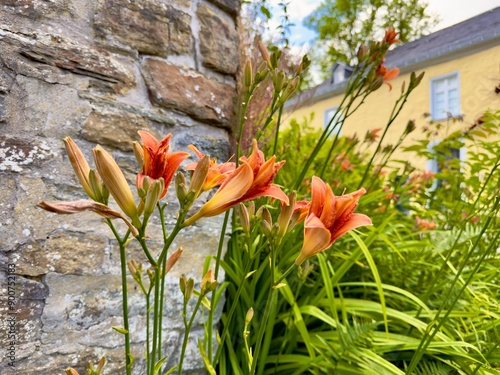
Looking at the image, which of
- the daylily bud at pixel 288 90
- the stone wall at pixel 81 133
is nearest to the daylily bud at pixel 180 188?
the daylily bud at pixel 288 90

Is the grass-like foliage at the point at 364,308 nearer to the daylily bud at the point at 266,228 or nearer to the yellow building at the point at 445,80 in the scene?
the daylily bud at the point at 266,228

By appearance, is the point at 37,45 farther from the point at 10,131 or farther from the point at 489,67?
the point at 489,67

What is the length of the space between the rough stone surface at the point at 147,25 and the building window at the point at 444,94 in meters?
9.96

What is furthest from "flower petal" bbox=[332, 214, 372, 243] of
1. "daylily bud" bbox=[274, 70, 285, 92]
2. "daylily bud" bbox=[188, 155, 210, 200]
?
"daylily bud" bbox=[274, 70, 285, 92]

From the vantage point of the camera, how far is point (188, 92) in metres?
1.39

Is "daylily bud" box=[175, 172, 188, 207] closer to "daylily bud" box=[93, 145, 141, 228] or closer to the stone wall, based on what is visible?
"daylily bud" box=[93, 145, 141, 228]

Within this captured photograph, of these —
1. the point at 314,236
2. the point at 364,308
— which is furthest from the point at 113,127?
the point at 364,308

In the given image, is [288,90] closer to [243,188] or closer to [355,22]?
[243,188]

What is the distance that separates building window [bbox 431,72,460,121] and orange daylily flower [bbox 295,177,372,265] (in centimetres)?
1049

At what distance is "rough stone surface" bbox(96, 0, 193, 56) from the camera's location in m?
1.24

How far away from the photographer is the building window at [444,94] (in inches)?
396

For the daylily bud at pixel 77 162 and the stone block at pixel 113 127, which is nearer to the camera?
the daylily bud at pixel 77 162

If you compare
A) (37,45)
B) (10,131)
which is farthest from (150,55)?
(10,131)

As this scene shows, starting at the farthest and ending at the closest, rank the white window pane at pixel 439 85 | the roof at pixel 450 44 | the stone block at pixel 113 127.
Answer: the white window pane at pixel 439 85 → the roof at pixel 450 44 → the stone block at pixel 113 127
